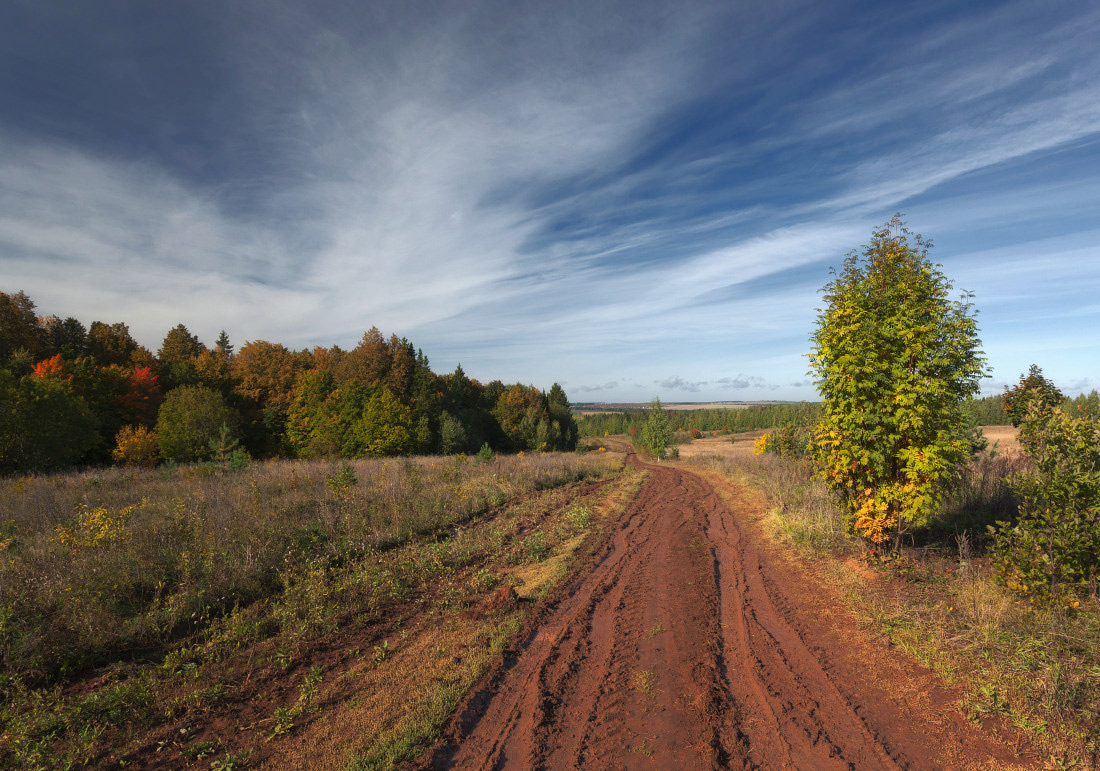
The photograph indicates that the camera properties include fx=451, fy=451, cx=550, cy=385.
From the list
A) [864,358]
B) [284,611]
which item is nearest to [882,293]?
[864,358]

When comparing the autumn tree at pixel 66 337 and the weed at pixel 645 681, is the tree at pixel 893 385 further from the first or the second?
the autumn tree at pixel 66 337

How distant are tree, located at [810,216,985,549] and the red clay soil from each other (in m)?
2.24

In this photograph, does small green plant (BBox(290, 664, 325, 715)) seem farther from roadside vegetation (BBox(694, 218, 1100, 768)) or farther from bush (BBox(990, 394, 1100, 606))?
bush (BBox(990, 394, 1100, 606))

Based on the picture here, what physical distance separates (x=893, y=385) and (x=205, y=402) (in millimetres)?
37213

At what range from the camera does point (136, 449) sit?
2753 centimetres

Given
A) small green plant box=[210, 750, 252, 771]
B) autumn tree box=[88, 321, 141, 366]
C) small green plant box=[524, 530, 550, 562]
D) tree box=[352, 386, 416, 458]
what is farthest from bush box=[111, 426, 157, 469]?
small green plant box=[210, 750, 252, 771]

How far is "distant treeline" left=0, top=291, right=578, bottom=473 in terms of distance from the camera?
20281 millimetres

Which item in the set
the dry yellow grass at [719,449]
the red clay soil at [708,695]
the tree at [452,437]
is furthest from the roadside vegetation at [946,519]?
the tree at [452,437]

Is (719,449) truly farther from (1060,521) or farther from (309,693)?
(309,693)

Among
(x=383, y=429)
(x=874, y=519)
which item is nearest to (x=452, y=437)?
(x=383, y=429)

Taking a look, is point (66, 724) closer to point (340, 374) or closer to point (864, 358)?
point (864, 358)

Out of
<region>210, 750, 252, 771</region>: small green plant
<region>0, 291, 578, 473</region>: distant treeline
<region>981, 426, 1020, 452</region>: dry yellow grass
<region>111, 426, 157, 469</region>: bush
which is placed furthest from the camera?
<region>111, 426, 157, 469</region>: bush

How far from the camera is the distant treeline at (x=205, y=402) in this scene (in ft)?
66.5

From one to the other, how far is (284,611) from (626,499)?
12.2 meters
